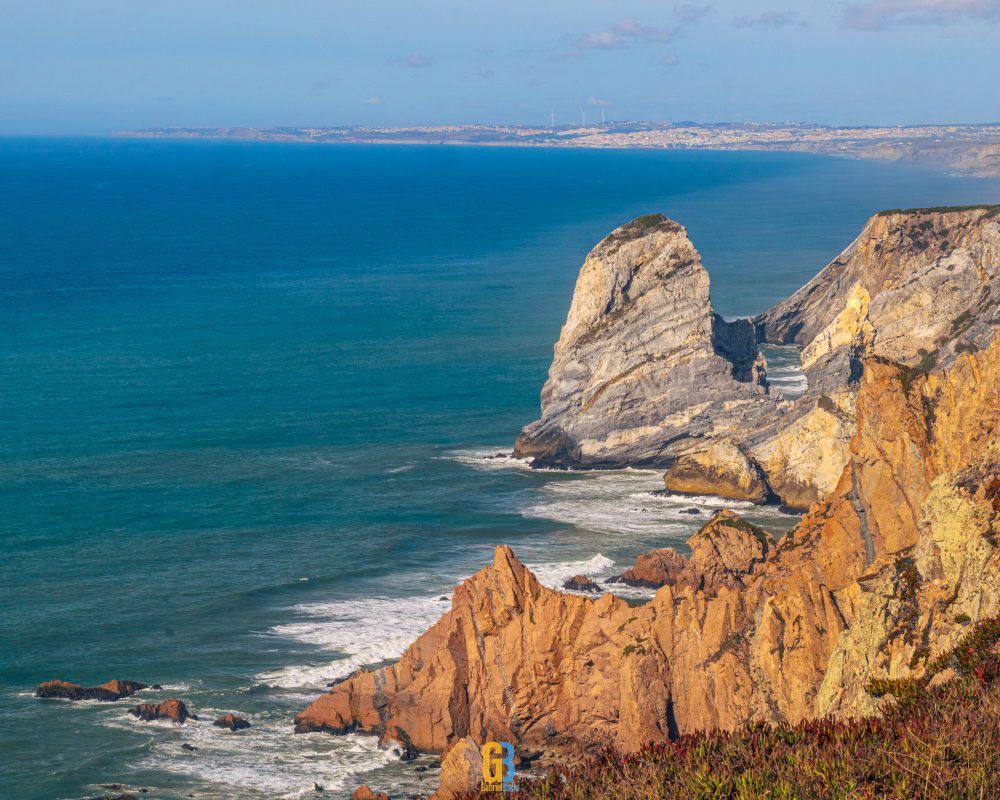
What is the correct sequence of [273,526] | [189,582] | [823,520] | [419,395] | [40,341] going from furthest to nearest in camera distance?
[40,341] → [419,395] → [273,526] → [189,582] → [823,520]

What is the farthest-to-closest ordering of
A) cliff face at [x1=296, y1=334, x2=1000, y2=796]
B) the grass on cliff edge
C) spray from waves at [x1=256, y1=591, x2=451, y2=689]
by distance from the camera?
spray from waves at [x1=256, y1=591, x2=451, y2=689], cliff face at [x1=296, y1=334, x2=1000, y2=796], the grass on cliff edge

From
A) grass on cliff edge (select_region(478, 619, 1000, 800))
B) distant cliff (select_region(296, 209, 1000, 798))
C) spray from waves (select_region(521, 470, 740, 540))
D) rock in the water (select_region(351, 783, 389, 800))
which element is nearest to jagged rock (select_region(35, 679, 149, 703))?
distant cliff (select_region(296, 209, 1000, 798))

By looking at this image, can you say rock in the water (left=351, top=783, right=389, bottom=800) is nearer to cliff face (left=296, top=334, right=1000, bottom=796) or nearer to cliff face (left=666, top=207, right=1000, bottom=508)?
cliff face (left=296, top=334, right=1000, bottom=796)

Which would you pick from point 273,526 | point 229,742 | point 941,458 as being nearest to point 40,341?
point 273,526

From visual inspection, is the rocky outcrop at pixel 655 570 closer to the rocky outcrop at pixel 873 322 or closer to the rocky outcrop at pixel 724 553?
the rocky outcrop at pixel 724 553

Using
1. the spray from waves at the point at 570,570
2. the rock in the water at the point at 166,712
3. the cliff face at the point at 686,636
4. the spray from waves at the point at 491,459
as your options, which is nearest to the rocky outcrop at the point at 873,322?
the cliff face at the point at 686,636

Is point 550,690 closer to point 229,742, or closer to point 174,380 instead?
point 229,742
